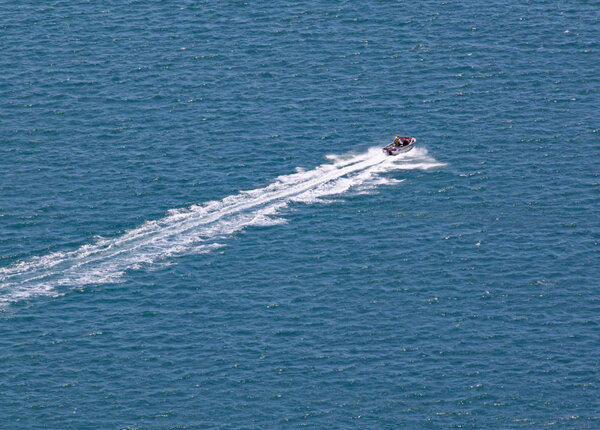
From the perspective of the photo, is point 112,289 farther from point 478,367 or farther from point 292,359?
point 478,367

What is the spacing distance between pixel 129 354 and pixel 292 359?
72.5 ft

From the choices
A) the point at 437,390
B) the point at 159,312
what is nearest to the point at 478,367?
the point at 437,390

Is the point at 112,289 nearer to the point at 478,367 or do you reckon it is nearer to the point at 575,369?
the point at 478,367

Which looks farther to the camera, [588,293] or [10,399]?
[588,293]

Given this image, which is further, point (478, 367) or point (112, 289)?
point (112, 289)

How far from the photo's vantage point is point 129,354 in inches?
7357

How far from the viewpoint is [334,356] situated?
7357 inches

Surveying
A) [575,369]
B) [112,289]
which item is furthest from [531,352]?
[112,289]

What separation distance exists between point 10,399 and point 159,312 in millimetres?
26000

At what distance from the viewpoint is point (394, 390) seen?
595 ft

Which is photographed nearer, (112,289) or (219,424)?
(219,424)

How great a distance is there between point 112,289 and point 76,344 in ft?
42.0

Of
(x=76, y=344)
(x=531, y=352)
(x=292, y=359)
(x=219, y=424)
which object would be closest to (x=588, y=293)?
(x=531, y=352)

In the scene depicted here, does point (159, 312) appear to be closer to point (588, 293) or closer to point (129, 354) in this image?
point (129, 354)
